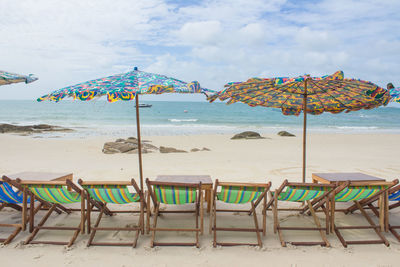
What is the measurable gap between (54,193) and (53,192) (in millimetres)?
20

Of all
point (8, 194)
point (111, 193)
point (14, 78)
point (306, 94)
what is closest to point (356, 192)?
point (306, 94)

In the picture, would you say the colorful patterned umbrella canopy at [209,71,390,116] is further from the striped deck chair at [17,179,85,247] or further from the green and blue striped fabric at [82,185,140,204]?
the striped deck chair at [17,179,85,247]

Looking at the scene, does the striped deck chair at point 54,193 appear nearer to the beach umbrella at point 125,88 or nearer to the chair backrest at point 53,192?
the chair backrest at point 53,192

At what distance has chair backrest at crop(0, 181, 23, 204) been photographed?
3.50 meters

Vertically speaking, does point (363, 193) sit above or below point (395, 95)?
below

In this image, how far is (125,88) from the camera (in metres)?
3.38

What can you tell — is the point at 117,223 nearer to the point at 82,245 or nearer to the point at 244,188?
the point at 82,245

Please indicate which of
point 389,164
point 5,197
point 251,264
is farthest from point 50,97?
point 389,164

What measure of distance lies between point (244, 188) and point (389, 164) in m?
7.30

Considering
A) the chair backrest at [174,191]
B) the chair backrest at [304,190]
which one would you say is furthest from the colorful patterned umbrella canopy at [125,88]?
the chair backrest at [304,190]

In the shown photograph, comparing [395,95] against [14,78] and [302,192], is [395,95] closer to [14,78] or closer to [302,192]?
[302,192]

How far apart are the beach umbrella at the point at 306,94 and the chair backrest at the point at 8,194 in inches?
105

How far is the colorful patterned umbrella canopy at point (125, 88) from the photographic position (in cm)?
329

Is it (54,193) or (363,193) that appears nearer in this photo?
(54,193)
